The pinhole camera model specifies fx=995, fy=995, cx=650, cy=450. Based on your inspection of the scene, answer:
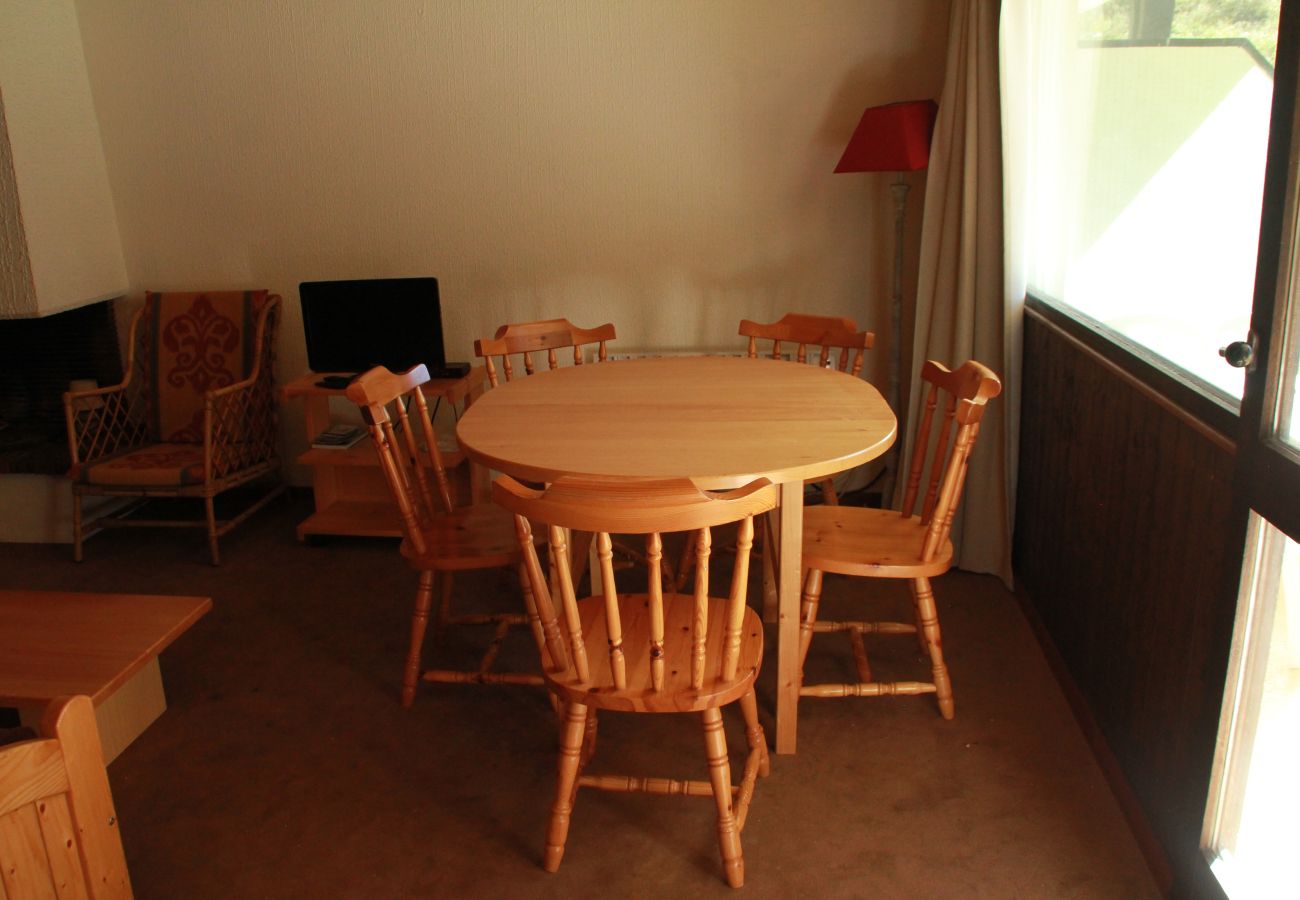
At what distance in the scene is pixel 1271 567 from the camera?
5.18ft

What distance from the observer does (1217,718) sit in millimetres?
1704

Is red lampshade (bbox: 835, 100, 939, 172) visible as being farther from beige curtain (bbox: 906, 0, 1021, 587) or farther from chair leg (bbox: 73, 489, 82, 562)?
chair leg (bbox: 73, 489, 82, 562)

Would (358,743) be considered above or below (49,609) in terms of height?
below

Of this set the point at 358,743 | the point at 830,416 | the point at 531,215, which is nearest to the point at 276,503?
the point at 531,215

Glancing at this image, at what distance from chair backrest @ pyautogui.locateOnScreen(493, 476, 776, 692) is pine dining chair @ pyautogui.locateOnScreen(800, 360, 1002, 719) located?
1.73 ft

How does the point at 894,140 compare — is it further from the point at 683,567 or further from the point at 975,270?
the point at 683,567

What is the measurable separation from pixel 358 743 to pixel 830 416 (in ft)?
4.63

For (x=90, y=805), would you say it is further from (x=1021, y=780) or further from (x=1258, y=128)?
(x=1258, y=128)

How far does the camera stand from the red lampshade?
3201 mm

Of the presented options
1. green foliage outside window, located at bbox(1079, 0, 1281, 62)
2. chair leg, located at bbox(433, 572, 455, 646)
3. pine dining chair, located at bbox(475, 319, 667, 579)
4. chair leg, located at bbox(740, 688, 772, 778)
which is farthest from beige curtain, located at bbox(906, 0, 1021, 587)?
chair leg, located at bbox(433, 572, 455, 646)

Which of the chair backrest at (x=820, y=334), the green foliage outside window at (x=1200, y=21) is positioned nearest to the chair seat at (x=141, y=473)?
the chair backrest at (x=820, y=334)

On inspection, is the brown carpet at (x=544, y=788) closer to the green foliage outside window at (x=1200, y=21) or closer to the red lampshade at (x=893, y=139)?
the red lampshade at (x=893, y=139)

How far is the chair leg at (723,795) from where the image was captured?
1928 mm

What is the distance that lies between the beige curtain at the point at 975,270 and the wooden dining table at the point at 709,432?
61cm
